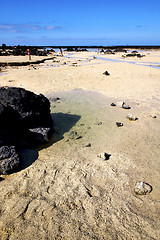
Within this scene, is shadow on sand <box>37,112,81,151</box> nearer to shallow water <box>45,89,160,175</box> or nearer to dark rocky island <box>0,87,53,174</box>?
shallow water <box>45,89,160,175</box>

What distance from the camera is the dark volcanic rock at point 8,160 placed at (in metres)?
3.77

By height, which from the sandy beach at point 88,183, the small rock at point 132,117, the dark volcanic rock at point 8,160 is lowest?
the sandy beach at point 88,183

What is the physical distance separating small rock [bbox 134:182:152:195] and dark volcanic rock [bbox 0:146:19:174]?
2.94 m

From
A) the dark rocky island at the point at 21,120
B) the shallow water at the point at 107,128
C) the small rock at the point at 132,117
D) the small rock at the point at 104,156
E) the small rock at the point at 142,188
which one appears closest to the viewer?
the small rock at the point at 142,188

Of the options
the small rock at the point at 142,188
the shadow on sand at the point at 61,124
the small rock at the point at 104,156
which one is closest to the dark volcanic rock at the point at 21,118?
the shadow on sand at the point at 61,124

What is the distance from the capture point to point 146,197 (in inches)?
124

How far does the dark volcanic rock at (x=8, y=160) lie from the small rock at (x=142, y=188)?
2.94m

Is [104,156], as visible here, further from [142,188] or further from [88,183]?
[142,188]

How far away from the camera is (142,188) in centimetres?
324

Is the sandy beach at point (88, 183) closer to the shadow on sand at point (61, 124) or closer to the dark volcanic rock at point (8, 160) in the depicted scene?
the shadow on sand at point (61, 124)

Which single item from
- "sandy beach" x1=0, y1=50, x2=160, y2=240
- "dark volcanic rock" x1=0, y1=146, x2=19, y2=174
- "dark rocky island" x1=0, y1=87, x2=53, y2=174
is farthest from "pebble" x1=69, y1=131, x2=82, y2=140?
"dark volcanic rock" x1=0, y1=146, x2=19, y2=174

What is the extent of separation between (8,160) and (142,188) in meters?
3.28

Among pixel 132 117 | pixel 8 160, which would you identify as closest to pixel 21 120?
pixel 8 160

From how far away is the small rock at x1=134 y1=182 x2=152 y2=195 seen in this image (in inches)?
126
